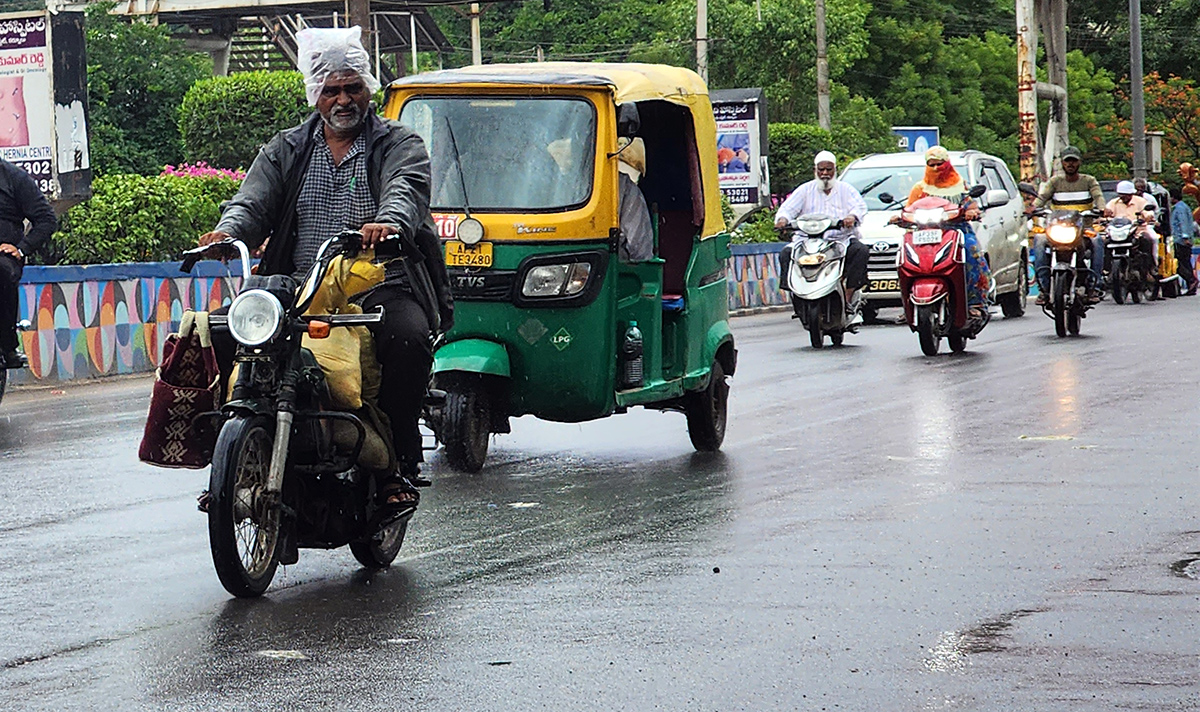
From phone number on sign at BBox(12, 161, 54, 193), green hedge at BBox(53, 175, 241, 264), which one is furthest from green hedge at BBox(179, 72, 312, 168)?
green hedge at BBox(53, 175, 241, 264)

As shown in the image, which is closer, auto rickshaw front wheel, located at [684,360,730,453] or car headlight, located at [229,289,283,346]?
car headlight, located at [229,289,283,346]

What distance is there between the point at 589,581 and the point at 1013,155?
187 feet

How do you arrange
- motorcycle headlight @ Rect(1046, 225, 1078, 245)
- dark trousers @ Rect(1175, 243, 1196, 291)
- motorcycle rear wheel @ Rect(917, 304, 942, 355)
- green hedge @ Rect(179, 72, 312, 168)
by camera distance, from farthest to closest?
1. dark trousers @ Rect(1175, 243, 1196, 291)
2. green hedge @ Rect(179, 72, 312, 168)
3. motorcycle headlight @ Rect(1046, 225, 1078, 245)
4. motorcycle rear wheel @ Rect(917, 304, 942, 355)

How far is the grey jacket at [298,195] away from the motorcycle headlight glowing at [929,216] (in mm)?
11034

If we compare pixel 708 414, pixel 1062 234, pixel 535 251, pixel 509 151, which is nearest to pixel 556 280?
pixel 535 251

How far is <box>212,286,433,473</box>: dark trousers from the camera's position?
6.98 meters

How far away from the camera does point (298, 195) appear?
723 centimetres

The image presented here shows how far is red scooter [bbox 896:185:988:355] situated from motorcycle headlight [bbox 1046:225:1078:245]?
6.86 feet

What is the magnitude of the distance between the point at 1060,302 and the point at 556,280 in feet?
34.3

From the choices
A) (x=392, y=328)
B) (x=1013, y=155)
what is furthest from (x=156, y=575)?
(x=1013, y=155)

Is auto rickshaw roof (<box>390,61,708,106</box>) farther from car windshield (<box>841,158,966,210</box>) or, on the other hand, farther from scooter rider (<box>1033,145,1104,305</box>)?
car windshield (<box>841,158,966,210</box>)

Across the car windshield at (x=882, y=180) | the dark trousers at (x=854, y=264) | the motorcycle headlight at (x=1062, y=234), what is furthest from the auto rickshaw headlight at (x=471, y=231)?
the car windshield at (x=882, y=180)

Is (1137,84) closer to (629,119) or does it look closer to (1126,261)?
(1126,261)

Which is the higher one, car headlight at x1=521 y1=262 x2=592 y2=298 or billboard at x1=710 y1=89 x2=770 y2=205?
billboard at x1=710 y1=89 x2=770 y2=205
